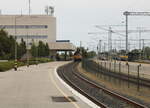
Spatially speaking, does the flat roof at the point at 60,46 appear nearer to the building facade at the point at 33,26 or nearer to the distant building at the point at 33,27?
the distant building at the point at 33,27

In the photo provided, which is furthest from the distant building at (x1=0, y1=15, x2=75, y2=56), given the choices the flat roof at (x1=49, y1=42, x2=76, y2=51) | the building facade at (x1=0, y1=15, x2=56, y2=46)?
the flat roof at (x1=49, y1=42, x2=76, y2=51)

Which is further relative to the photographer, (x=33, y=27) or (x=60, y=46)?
(x=33, y=27)

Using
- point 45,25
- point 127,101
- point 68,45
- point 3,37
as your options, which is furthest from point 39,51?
point 127,101

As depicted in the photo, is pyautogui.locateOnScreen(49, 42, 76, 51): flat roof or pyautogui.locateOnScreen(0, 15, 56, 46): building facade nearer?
pyautogui.locateOnScreen(49, 42, 76, 51): flat roof

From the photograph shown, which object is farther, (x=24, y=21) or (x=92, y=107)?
(x=24, y=21)

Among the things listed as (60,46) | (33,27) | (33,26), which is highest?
(33,26)

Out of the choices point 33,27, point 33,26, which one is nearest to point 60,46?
point 33,27

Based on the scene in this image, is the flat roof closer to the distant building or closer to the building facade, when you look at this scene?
the distant building

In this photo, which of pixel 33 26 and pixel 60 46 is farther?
pixel 33 26

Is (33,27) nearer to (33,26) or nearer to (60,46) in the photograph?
(33,26)

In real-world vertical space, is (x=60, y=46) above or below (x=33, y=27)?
below

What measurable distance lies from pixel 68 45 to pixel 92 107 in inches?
4505

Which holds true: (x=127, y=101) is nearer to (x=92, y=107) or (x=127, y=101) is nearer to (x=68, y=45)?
(x=92, y=107)

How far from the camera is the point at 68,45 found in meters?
128
